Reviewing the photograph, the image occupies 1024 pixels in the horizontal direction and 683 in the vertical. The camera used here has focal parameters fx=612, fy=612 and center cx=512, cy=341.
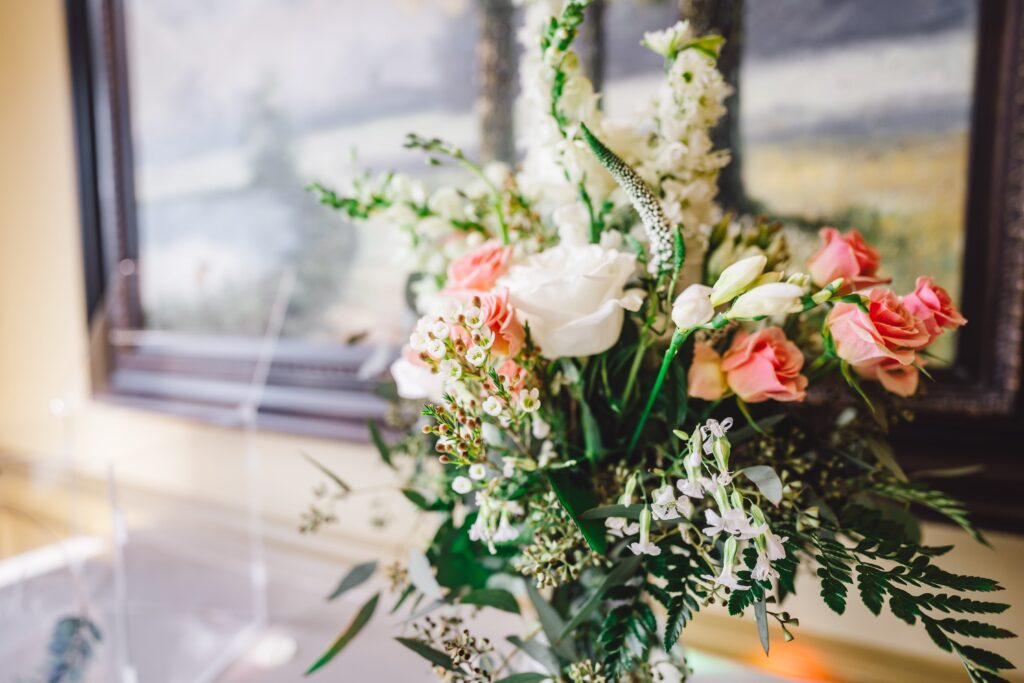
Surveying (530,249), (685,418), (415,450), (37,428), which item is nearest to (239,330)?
(37,428)

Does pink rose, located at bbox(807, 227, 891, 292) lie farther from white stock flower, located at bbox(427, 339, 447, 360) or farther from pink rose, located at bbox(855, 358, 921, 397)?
white stock flower, located at bbox(427, 339, 447, 360)

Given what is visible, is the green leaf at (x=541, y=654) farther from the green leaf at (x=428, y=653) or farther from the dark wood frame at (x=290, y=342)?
the dark wood frame at (x=290, y=342)

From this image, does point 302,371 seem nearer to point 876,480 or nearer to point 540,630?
point 540,630

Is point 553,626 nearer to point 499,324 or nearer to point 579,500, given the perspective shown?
point 579,500

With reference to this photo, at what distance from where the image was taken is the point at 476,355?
15.3 inches

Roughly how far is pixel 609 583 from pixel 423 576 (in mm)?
161

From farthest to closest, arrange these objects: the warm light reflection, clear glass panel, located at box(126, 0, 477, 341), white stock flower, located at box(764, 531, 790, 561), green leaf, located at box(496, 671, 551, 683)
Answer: clear glass panel, located at box(126, 0, 477, 341), the warm light reflection, green leaf, located at box(496, 671, 551, 683), white stock flower, located at box(764, 531, 790, 561)

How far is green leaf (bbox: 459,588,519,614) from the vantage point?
512mm

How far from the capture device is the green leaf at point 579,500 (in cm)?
42

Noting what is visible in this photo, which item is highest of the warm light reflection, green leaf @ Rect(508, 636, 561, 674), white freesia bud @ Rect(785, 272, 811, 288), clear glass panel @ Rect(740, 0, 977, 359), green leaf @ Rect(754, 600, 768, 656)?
clear glass panel @ Rect(740, 0, 977, 359)

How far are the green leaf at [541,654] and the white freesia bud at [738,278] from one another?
0.34 metres

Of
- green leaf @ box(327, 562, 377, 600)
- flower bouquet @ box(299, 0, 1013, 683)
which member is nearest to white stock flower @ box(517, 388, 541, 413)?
flower bouquet @ box(299, 0, 1013, 683)

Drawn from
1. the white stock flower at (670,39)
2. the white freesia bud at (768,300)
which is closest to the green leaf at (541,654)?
the white freesia bud at (768,300)

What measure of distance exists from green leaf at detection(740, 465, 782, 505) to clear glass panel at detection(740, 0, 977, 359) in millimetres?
453
